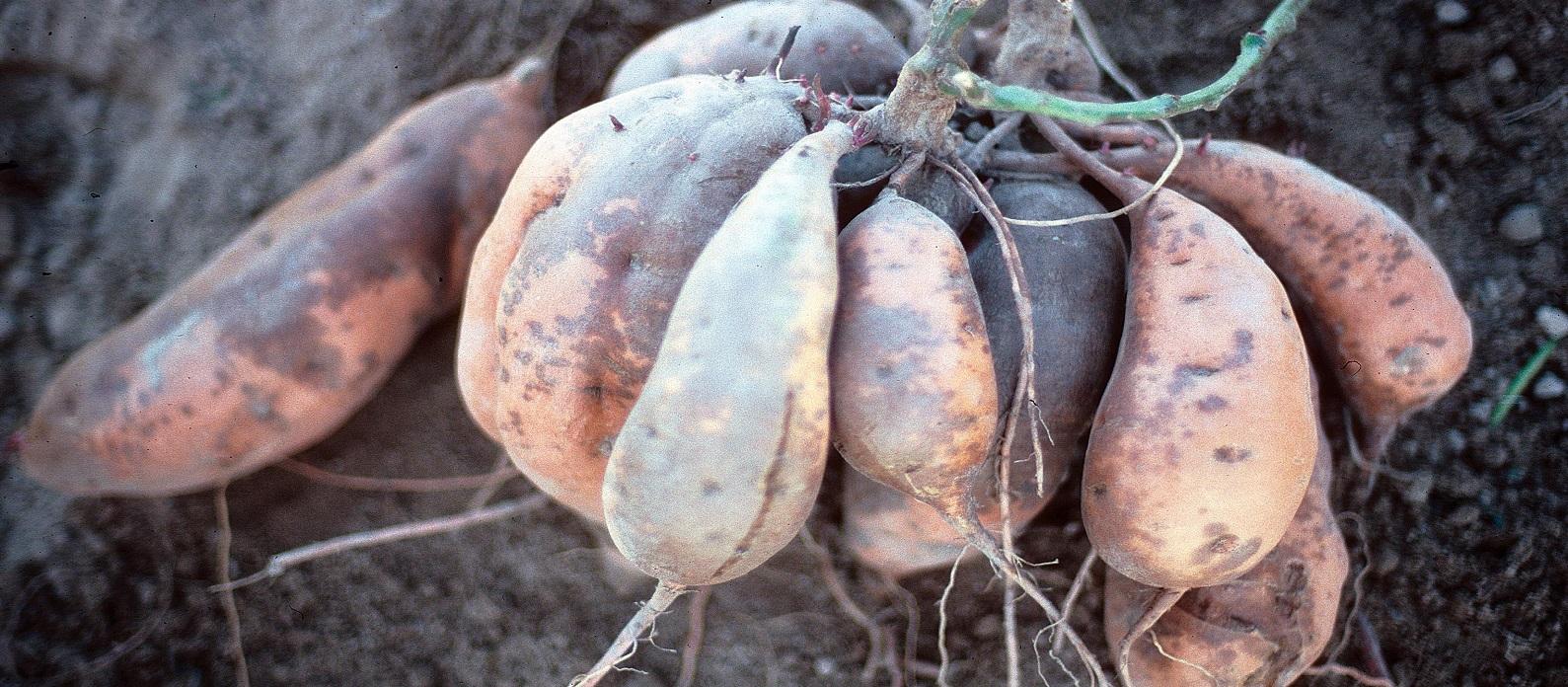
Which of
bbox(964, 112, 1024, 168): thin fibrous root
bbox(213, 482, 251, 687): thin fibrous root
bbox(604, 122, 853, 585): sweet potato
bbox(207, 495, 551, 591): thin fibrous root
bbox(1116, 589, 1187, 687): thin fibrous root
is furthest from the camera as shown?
bbox(213, 482, 251, 687): thin fibrous root

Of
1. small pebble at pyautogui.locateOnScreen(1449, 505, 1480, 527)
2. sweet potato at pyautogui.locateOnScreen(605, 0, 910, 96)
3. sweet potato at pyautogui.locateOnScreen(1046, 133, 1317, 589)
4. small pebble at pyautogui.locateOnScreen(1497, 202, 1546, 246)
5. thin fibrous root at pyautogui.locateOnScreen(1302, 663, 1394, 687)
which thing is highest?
sweet potato at pyautogui.locateOnScreen(605, 0, 910, 96)

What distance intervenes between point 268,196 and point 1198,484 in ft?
6.06

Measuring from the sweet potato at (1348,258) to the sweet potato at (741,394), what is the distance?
0.63 m

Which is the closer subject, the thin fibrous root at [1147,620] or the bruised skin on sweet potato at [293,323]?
the thin fibrous root at [1147,620]

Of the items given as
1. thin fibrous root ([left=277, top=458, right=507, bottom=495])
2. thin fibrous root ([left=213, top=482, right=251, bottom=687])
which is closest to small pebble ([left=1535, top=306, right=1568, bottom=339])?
thin fibrous root ([left=277, top=458, right=507, bottom=495])

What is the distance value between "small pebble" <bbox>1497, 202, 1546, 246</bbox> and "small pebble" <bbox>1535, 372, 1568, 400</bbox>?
0.25m

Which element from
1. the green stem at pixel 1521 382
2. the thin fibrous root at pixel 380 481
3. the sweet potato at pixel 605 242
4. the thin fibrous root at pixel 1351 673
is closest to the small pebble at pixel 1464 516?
the green stem at pixel 1521 382

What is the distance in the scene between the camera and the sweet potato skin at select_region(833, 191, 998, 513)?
101cm

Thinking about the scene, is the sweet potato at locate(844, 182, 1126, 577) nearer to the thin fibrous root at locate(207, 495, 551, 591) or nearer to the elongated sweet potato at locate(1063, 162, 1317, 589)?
the elongated sweet potato at locate(1063, 162, 1317, 589)

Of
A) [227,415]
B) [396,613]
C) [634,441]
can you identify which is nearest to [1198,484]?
[634,441]

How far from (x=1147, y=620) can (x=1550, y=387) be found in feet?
3.29

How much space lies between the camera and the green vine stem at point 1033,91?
991 mm

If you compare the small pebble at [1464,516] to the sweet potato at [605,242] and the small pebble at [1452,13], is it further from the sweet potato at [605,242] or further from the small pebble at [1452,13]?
the sweet potato at [605,242]

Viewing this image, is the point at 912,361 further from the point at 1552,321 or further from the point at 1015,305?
the point at 1552,321
